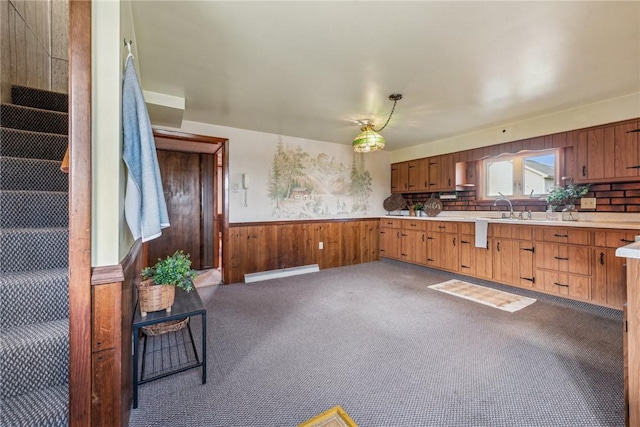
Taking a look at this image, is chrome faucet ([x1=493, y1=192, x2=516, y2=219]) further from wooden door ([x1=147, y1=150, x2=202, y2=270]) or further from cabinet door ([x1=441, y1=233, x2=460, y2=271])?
wooden door ([x1=147, y1=150, x2=202, y2=270])

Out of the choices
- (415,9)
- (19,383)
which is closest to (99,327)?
(19,383)

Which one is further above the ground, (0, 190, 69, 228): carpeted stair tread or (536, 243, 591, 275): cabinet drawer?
(0, 190, 69, 228): carpeted stair tread

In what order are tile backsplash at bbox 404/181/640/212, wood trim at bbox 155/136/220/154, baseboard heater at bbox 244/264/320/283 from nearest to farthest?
tile backsplash at bbox 404/181/640/212, baseboard heater at bbox 244/264/320/283, wood trim at bbox 155/136/220/154

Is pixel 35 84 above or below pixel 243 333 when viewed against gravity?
above

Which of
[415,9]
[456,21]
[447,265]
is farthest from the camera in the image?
[447,265]

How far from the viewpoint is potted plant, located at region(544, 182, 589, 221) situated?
3.38m

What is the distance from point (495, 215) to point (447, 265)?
43.8 inches

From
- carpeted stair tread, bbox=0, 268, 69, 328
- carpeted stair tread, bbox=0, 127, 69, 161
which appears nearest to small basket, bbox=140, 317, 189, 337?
carpeted stair tread, bbox=0, 268, 69, 328

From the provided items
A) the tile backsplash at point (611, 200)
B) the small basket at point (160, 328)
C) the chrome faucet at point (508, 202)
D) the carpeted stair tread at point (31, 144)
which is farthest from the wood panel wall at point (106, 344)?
the tile backsplash at point (611, 200)

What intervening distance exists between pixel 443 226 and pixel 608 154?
2022mm

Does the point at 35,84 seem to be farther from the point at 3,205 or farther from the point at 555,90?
the point at 555,90

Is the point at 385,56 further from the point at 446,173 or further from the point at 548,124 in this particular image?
the point at 446,173

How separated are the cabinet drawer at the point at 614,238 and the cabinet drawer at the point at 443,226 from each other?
1579mm

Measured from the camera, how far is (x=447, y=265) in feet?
14.1
